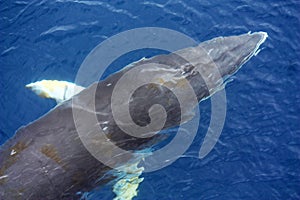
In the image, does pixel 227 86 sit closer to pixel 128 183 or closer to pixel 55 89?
pixel 128 183

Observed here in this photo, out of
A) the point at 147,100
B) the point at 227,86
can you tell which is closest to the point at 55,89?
the point at 147,100

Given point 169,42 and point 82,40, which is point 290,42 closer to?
point 169,42

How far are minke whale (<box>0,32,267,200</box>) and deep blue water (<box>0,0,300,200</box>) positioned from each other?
0.79 meters

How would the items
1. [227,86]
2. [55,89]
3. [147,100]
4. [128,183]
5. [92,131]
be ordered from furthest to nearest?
[227,86], [55,89], [128,183], [147,100], [92,131]

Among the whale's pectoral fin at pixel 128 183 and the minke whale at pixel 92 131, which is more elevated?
the minke whale at pixel 92 131

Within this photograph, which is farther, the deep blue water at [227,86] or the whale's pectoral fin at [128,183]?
the deep blue water at [227,86]

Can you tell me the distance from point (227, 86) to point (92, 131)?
3277 millimetres

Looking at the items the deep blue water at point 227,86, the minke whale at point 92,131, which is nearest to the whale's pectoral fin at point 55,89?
the minke whale at point 92,131

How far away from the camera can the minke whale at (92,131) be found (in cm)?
520

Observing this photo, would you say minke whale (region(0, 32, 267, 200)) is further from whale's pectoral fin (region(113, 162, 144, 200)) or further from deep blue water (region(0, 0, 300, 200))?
deep blue water (region(0, 0, 300, 200))

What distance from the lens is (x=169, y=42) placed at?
7848mm

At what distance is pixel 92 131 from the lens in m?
5.49

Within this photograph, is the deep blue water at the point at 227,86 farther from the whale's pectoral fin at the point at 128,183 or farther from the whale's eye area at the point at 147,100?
the whale's eye area at the point at 147,100

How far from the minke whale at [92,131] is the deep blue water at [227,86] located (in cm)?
79
